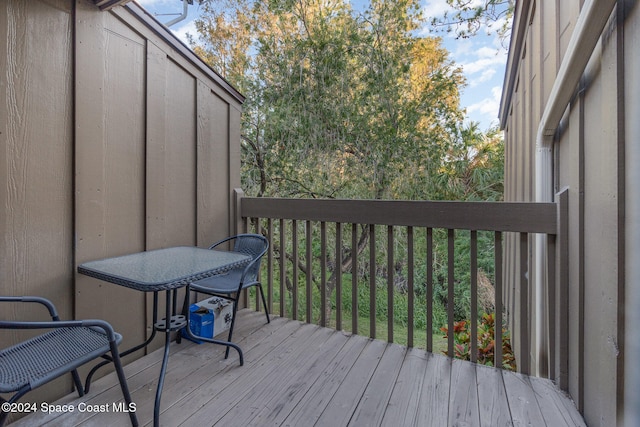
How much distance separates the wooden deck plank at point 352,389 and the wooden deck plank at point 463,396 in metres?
0.42

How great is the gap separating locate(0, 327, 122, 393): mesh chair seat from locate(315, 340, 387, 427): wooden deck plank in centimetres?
95

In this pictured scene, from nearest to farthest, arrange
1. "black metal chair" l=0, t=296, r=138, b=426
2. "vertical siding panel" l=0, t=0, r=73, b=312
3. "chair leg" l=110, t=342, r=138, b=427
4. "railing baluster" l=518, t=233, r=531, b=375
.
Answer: "black metal chair" l=0, t=296, r=138, b=426 < "chair leg" l=110, t=342, r=138, b=427 < "vertical siding panel" l=0, t=0, r=73, b=312 < "railing baluster" l=518, t=233, r=531, b=375

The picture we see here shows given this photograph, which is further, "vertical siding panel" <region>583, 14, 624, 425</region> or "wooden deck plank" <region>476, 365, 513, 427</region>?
"wooden deck plank" <region>476, 365, 513, 427</region>

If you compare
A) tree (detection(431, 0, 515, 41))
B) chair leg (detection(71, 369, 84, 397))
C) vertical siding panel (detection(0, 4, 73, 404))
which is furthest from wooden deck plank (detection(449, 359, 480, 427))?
tree (detection(431, 0, 515, 41))

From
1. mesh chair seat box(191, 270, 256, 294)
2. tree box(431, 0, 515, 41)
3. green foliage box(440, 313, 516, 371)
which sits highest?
tree box(431, 0, 515, 41)

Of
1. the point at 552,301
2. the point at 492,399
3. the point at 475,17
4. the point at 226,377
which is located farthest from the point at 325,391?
the point at 475,17

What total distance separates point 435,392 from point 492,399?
26 centimetres

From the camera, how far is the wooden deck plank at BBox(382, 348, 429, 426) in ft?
4.83

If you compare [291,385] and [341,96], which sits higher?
[341,96]

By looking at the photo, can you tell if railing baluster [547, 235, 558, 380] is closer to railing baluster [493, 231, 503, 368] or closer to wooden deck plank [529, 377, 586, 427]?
wooden deck plank [529, 377, 586, 427]

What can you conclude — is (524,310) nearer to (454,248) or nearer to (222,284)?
(454,248)

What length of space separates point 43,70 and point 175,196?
96 centimetres

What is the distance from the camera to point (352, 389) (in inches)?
66.4

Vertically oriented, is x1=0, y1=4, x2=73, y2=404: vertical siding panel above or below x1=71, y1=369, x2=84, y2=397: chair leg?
above
